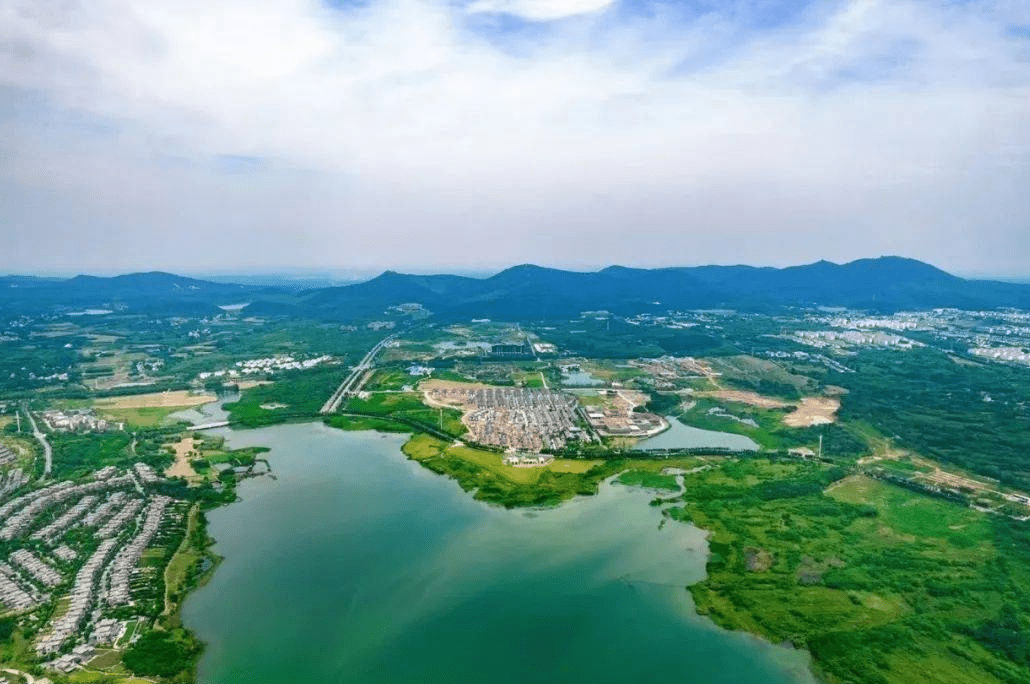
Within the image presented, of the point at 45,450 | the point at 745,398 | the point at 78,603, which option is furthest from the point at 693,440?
the point at 45,450

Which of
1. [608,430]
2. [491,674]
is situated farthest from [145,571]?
[608,430]

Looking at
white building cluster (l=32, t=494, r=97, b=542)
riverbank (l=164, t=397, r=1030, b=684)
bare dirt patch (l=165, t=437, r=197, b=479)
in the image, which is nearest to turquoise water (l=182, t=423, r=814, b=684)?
riverbank (l=164, t=397, r=1030, b=684)

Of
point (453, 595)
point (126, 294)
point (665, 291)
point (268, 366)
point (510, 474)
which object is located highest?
point (665, 291)

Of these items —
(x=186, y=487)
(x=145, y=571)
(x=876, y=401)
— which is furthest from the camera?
(x=876, y=401)

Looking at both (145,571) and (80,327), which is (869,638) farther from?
(80,327)

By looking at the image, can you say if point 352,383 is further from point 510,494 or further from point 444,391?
point 510,494

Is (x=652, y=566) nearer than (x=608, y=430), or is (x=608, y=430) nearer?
(x=652, y=566)

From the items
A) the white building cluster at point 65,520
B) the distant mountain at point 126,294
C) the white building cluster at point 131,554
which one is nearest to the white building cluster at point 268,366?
the white building cluster at point 65,520
